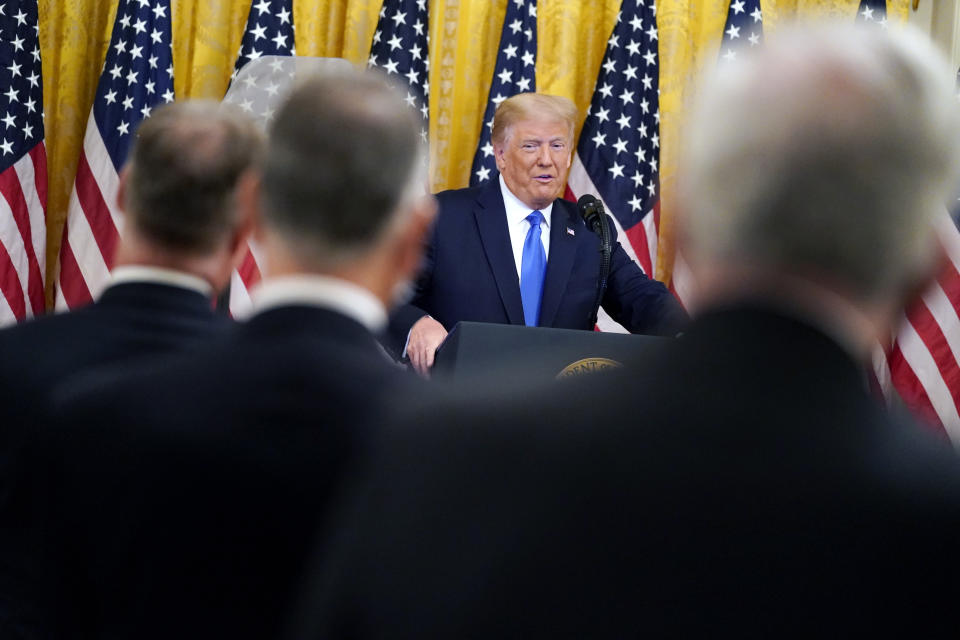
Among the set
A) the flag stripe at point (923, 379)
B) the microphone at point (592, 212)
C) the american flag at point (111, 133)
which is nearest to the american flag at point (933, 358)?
the flag stripe at point (923, 379)

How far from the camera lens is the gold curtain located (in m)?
5.73

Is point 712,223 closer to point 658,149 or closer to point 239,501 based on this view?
point 239,501

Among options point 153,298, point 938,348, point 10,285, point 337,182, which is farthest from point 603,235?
point 10,285

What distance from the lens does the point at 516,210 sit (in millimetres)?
4395

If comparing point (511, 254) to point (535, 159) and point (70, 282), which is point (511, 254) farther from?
point (70, 282)

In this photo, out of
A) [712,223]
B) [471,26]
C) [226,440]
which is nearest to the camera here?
[712,223]

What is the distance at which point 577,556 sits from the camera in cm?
71

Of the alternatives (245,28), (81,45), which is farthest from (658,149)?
(81,45)

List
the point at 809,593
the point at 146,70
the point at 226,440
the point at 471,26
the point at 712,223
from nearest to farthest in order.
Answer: the point at 809,593 → the point at 712,223 → the point at 226,440 → the point at 146,70 → the point at 471,26

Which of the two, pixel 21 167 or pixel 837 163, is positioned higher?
pixel 837 163

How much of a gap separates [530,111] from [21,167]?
2.55 metres

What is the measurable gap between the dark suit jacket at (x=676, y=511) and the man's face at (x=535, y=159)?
11.8 ft

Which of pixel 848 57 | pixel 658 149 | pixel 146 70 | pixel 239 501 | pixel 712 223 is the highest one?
pixel 848 57

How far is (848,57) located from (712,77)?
5.5 inches
